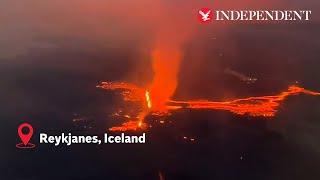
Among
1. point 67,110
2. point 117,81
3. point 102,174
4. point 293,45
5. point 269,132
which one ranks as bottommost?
point 102,174

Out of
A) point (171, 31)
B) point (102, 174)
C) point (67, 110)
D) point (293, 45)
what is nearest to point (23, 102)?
point (67, 110)

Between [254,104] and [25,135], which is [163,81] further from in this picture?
[25,135]

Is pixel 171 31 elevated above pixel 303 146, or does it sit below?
above

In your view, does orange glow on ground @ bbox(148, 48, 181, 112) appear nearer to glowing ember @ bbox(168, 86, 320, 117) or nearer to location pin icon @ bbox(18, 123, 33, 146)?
glowing ember @ bbox(168, 86, 320, 117)

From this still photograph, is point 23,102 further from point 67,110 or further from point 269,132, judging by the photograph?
point 269,132

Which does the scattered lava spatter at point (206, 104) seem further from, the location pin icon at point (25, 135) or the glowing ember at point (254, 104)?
the location pin icon at point (25, 135)

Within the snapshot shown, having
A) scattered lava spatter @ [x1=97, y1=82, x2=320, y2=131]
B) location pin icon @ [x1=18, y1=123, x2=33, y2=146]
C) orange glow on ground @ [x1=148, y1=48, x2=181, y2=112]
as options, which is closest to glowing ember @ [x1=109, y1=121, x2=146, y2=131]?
scattered lava spatter @ [x1=97, y1=82, x2=320, y2=131]

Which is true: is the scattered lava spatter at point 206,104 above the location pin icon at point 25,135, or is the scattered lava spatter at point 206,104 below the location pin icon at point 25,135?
above

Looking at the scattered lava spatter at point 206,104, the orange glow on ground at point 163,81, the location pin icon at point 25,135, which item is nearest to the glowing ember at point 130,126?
the scattered lava spatter at point 206,104

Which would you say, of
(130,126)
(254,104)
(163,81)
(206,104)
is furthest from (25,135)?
(254,104)
